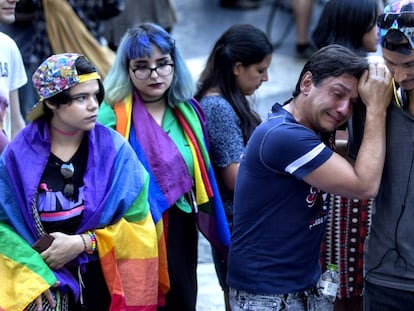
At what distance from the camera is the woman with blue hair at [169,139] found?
4.12m

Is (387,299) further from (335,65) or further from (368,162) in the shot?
(335,65)

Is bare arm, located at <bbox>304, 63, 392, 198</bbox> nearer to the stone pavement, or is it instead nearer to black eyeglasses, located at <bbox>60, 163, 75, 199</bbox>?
black eyeglasses, located at <bbox>60, 163, 75, 199</bbox>

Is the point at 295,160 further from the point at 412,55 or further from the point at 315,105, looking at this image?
the point at 412,55

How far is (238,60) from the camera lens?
14.4 feet

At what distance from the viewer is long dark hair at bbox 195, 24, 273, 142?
4352mm

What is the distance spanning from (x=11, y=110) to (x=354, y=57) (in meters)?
2.17

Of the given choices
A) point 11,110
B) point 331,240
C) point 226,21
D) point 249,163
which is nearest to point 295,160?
point 249,163

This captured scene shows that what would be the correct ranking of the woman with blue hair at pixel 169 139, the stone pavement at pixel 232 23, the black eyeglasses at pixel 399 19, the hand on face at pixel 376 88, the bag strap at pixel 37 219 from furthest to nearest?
the stone pavement at pixel 232 23, the woman with blue hair at pixel 169 139, the bag strap at pixel 37 219, the hand on face at pixel 376 88, the black eyeglasses at pixel 399 19

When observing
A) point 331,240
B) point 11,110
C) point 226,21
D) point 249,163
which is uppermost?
point 249,163

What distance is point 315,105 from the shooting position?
313cm

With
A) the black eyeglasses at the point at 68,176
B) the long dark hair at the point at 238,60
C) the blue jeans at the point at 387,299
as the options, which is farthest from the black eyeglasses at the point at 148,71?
the blue jeans at the point at 387,299

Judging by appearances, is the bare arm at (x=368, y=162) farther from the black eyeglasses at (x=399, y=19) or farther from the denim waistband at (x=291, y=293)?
the denim waistband at (x=291, y=293)

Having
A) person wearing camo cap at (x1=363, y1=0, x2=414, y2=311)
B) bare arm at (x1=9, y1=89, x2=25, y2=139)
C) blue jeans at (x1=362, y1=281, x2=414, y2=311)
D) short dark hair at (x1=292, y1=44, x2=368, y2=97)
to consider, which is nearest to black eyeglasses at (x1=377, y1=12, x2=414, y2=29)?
person wearing camo cap at (x1=363, y1=0, x2=414, y2=311)

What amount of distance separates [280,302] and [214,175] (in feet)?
3.83
